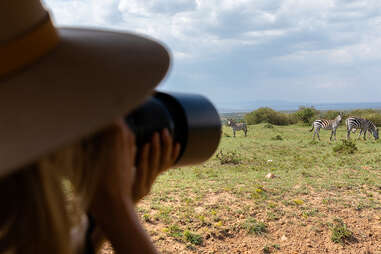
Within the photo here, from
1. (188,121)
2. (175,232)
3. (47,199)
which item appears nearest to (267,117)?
(175,232)

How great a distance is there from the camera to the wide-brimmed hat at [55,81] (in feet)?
1.67

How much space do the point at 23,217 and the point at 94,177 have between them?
0.47 feet

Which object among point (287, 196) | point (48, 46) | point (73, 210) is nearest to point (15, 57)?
point (48, 46)

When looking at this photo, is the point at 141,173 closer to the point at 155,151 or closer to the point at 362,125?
the point at 155,151

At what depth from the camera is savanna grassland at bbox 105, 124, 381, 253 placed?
12.2ft

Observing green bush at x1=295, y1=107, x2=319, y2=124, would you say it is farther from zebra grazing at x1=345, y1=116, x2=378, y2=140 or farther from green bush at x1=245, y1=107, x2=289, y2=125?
zebra grazing at x1=345, y1=116, x2=378, y2=140

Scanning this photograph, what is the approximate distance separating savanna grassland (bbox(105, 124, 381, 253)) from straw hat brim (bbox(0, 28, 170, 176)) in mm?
3142

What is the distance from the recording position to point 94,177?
70cm

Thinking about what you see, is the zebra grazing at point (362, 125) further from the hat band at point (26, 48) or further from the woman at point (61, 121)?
the hat band at point (26, 48)

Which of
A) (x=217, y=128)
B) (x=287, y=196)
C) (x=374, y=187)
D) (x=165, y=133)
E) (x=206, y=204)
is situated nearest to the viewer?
(x=165, y=133)

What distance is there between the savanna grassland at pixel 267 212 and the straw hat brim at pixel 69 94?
124 inches

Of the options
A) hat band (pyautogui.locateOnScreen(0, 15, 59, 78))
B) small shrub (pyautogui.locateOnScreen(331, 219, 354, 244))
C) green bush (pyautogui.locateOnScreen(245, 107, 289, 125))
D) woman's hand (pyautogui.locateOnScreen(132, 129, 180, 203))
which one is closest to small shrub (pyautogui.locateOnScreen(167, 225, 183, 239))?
small shrub (pyautogui.locateOnScreen(331, 219, 354, 244))

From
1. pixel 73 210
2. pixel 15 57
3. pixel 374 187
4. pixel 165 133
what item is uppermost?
pixel 15 57

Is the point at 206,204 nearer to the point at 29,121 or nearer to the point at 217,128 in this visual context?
the point at 217,128
